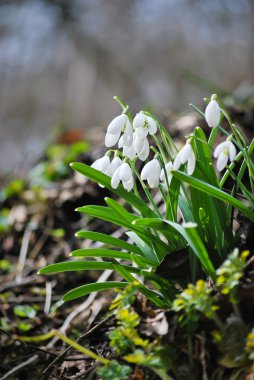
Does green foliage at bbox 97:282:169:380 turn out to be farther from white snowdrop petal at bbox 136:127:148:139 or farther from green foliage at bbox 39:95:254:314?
white snowdrop petal at bbox 136:127:148:139

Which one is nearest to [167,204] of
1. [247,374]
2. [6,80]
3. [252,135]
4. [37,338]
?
[247,374]

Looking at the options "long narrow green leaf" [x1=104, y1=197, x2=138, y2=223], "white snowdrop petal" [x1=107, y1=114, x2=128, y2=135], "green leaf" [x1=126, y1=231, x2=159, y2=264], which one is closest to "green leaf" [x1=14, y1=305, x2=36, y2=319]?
"green leaf" [x1=126, y1=231, x2=159, y2=264]

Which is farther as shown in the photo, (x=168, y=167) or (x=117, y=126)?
(x=168, y=167)

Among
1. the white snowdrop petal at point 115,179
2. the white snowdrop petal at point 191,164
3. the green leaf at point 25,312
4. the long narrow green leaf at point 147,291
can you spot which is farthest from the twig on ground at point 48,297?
the white snowdrop petal at point 191,164

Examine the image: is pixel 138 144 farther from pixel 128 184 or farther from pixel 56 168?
pixel 56 168

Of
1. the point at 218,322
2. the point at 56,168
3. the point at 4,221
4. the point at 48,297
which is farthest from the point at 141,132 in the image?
the point at 56,168

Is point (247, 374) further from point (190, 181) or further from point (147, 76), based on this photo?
point (147, 76)
